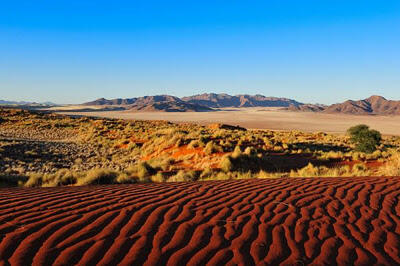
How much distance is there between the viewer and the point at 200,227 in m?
4.59

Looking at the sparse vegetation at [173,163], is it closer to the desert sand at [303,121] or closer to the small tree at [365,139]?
the small tree at [365,139]

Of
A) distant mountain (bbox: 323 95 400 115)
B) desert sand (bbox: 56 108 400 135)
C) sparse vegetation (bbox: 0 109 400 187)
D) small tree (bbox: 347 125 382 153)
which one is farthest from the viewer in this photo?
distant mountain (bbox: 323 95 400 115)

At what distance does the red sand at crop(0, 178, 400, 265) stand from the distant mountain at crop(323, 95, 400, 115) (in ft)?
557

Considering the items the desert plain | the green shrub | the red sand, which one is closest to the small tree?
the green shrub

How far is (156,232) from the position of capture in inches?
171

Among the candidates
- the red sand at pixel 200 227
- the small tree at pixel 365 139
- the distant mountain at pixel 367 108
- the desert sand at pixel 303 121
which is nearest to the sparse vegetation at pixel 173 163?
the small tree at pixel 365 139

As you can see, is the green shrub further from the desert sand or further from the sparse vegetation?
the desert sand

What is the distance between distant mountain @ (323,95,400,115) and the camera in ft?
540

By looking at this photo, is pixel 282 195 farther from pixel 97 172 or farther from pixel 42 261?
pixel 97 172

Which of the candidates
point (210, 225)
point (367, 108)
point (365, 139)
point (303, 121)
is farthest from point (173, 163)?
point (367, 108)

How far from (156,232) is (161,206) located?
1.34m

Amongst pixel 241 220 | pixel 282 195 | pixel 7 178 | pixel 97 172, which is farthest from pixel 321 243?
pixel 7 178

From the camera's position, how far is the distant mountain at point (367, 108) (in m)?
165

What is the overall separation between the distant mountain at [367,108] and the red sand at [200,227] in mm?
169817
